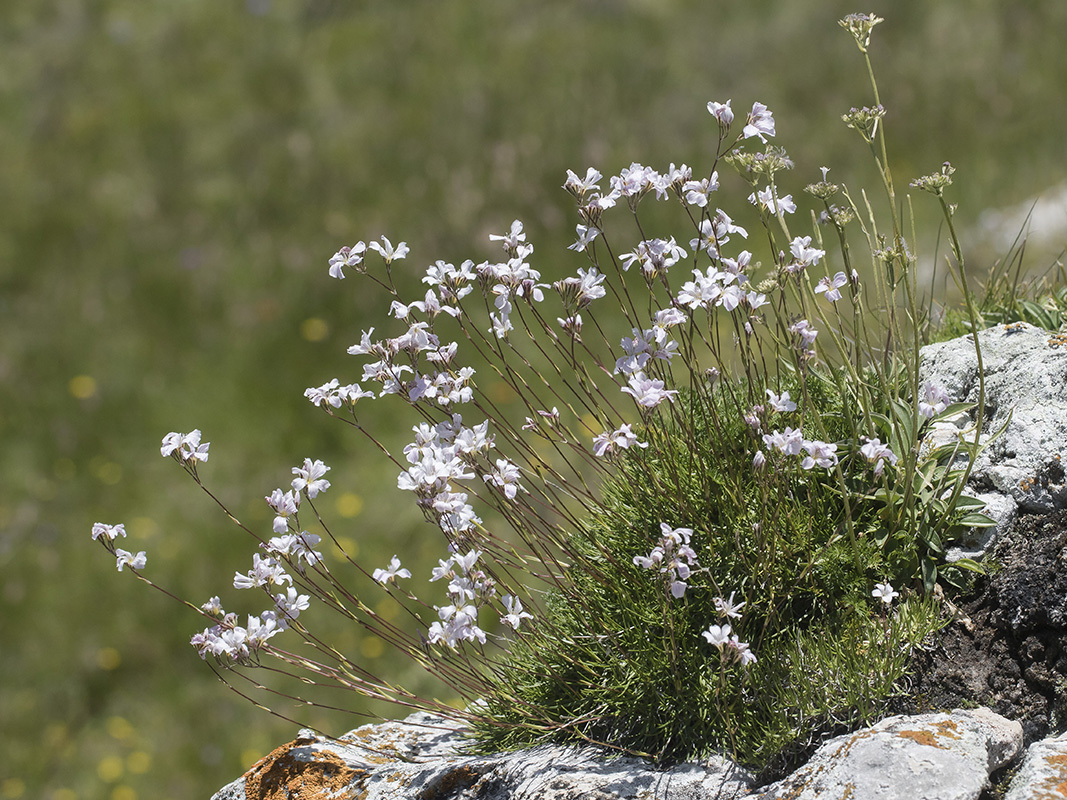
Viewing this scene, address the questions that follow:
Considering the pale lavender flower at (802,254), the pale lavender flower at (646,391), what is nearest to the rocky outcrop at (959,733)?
the pale lavender flower at (802,254)

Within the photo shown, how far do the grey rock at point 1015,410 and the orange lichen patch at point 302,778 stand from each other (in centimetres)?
242

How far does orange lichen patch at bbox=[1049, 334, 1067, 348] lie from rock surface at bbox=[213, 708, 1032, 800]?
1.57 meters

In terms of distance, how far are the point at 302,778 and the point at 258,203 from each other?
679cm

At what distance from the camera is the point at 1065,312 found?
3.94m

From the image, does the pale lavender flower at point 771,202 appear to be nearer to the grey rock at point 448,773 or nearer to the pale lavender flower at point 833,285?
the pale lavender flower at point 833,285

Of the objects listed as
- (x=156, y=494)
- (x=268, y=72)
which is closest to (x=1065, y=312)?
(x=156, y=494)

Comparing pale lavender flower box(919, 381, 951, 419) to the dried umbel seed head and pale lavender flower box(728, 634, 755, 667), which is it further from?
the dried umbel seed head

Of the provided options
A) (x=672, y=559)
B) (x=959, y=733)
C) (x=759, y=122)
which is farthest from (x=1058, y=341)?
(x=672, y=559)

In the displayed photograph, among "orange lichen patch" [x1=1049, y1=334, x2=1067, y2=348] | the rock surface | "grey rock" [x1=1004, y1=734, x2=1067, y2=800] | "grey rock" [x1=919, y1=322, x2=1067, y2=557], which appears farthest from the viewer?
"orange lichen patch" [x1=1049, y1=334, x2=1067, y2=348]

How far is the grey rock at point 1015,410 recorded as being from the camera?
3139 mm

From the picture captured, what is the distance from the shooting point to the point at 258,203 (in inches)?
348

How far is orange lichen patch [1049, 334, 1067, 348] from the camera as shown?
11.5 feet

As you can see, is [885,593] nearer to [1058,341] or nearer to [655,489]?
[655,489]

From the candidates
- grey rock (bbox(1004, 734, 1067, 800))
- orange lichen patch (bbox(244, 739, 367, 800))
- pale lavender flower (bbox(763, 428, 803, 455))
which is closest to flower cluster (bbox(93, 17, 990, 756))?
pale lavender flower (bbox(763, 428, 803, 455))
